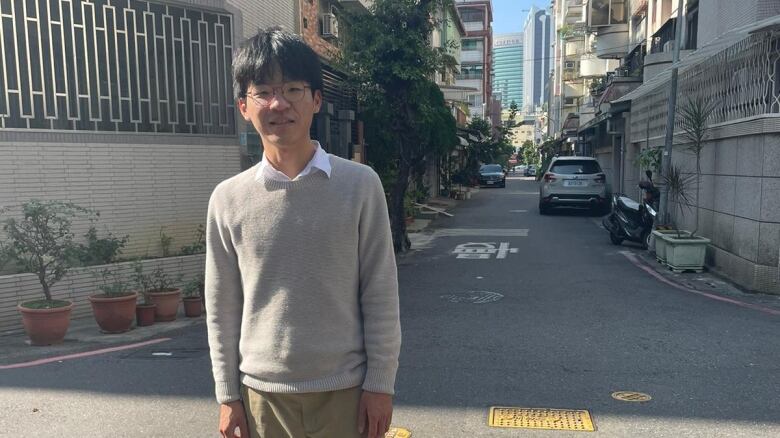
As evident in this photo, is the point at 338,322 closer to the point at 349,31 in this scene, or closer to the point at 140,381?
the point at 140,381

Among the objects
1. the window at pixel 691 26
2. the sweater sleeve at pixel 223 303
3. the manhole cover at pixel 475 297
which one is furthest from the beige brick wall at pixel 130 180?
the window at pixel 691 26

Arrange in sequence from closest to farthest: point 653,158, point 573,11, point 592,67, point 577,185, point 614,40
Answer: point 653,158
point 577,185
point 614,40
point 592,67
point 573,11

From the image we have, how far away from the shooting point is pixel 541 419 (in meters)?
4.03

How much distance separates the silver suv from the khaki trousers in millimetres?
16926

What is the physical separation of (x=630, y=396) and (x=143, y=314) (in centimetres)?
505

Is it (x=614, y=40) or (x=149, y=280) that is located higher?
(x=614, y=40)

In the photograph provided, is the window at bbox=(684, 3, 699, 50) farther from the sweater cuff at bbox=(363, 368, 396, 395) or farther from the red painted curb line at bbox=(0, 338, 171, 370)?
the sweater cuff at bbox=(363, 368, 396, 395)

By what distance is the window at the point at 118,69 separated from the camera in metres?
7.10

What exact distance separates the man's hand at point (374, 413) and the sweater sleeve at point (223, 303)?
17.2 inches

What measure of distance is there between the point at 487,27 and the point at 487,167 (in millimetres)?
32629

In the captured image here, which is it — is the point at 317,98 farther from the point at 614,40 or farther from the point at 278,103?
the point at 614,40

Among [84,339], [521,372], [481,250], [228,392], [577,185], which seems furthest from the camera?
[577,185]

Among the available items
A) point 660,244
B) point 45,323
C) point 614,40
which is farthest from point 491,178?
point 45,323

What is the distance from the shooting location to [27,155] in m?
7.05
